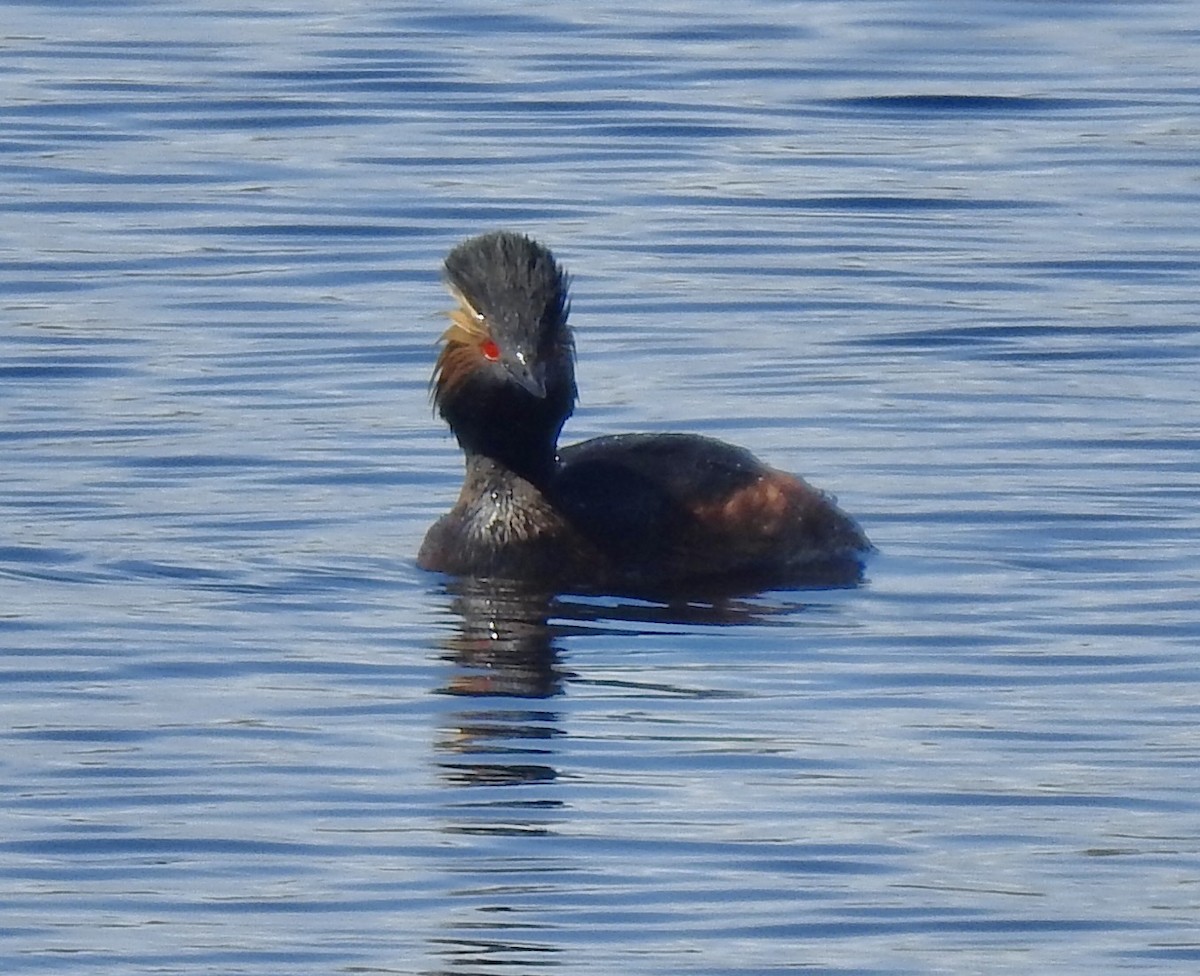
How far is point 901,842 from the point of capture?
948 cm

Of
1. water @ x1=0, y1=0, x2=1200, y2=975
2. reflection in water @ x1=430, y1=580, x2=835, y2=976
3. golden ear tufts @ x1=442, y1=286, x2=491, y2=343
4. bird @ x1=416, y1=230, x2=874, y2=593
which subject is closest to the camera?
reflection in water @ x1=430, y1=580, x2=835, y2=976

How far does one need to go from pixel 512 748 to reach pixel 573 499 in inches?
99.5

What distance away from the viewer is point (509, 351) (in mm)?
12820

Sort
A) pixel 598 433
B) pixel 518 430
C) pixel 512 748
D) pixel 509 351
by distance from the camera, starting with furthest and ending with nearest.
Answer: pixel 598 433, pixel 518 430, pixel 509 351, pixel 512 748

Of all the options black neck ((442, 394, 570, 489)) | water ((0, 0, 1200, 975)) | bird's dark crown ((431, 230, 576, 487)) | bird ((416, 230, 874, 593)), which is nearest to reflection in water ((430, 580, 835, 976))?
water ((0, 0, 1200, 975))

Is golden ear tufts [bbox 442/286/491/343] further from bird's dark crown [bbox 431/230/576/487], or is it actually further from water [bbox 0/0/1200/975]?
water [bbox 0/0/1200/975]

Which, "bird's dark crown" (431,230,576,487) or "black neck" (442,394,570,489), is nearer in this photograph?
"bird's dark crown" (431,230,576,487)

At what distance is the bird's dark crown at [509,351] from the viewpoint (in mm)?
12828

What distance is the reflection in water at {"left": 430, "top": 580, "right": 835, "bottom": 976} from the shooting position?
880 centimetres

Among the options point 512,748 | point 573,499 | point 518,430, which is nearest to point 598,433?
point 518,430

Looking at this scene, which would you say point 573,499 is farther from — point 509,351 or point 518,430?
point 509,351

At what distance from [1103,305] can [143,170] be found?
600cm

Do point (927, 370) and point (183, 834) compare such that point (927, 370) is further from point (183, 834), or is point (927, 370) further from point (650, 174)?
point (183, 834)

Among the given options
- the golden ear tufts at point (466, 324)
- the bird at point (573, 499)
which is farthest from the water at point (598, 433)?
the golden ear tufts at point (466, 324)
